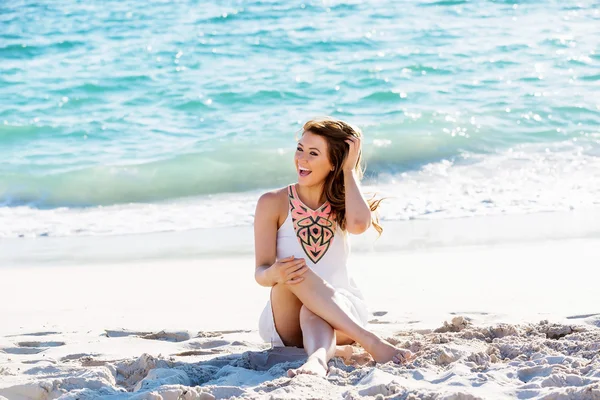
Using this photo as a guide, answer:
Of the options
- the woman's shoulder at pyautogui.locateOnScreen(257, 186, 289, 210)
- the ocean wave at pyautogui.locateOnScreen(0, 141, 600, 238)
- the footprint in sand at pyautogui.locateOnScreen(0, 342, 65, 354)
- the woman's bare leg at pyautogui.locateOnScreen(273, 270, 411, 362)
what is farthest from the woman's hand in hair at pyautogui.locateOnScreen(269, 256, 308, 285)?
the ocean wave at pyautogui.locateOnScreen(0, 141, 600, 238)

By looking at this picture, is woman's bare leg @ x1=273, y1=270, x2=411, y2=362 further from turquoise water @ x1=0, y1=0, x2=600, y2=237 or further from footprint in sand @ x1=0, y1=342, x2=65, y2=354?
turquoise water @ x1=0, y1=0, x2=600, y2=237

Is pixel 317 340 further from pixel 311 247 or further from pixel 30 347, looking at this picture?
pixel 30 347

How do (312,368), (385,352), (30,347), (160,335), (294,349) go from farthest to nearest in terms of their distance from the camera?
(160,335)
(30,347)
(294,349)
(385,352)
(312,368)

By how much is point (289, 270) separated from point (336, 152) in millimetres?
606

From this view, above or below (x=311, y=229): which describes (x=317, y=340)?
below

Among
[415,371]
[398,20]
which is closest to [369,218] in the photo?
[415,371]

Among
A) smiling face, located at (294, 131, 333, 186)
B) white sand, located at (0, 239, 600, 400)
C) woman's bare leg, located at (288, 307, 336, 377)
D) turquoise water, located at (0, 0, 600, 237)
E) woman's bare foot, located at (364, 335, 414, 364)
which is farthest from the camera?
turquoise water, located at (0, 0, 600, 237)

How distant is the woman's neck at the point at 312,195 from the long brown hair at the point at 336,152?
0.08 ft

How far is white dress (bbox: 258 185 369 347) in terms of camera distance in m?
3.78

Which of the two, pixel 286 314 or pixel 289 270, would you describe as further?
pixel 286 314

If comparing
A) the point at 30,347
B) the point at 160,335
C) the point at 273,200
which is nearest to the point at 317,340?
the point at 273,200

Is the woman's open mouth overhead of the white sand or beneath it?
overhead

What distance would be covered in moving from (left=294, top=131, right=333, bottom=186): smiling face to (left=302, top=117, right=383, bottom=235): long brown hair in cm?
2

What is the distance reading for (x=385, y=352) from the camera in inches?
137
